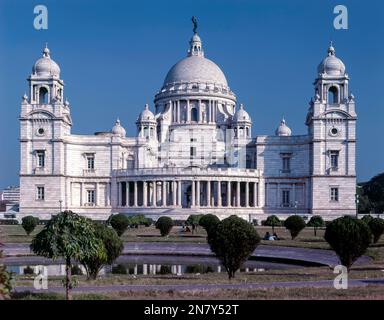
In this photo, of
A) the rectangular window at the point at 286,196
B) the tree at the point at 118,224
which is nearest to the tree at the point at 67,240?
the tree at the point at 118,224

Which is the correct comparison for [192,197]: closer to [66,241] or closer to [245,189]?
[245,189]

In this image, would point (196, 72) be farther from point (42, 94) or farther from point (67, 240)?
point (67, 240)

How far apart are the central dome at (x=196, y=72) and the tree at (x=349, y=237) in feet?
250

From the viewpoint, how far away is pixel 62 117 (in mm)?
83875

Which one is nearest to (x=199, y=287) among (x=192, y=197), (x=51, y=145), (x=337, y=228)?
(x=337, y=228)

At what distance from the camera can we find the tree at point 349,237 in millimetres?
29484

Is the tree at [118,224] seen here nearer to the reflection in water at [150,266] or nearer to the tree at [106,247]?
the reflection in water at [150,266]

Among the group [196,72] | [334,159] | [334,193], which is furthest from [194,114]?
[334,193]

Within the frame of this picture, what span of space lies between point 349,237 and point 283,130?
6965 centimetres

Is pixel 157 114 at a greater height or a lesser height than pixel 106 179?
greater

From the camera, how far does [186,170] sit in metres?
80.8

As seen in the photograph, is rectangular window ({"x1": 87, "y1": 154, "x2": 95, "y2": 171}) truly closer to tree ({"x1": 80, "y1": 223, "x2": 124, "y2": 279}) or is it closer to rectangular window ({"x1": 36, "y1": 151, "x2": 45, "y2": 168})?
rectangular window ({"x1": 36, "y1": 151, "x2": 45, "y2": 168})

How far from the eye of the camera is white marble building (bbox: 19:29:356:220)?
8081cm
